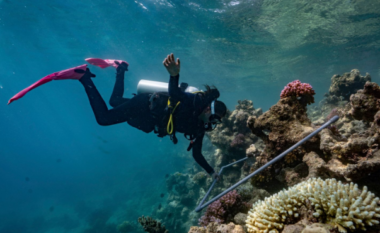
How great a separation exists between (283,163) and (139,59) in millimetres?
28818

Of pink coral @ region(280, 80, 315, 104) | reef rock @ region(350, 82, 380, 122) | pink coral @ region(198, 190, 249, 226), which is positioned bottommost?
pink coral @ region(198, 190, 249, 226)

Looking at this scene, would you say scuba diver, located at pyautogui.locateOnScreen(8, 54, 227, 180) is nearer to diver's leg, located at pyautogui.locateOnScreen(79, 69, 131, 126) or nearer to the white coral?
diver's leg, located at pyautogui.locateOnScreen(79, 69, 131, 126)

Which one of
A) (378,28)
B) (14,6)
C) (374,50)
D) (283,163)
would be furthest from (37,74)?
(374,50)

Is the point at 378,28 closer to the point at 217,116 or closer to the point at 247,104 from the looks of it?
the point at 247,104

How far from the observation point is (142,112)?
21.1 ft

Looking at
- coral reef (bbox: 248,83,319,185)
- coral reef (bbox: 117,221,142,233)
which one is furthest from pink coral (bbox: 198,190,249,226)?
coral reef (bbox: 117,221,142,233)

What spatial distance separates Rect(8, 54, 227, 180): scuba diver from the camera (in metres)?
5.22

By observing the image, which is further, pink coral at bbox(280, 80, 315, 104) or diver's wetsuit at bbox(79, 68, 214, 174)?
diver's wetsuit at bbox(79, 68, 214, 174)

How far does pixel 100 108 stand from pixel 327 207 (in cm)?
670

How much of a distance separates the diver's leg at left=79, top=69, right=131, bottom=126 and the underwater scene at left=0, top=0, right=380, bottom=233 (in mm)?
38

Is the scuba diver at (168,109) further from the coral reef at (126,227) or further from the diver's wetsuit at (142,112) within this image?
the coral reef at (126,227)

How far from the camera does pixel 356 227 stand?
176 centimetres

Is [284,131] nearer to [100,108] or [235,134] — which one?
[235,134]

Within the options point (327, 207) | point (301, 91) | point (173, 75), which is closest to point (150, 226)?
point (173, 75)
